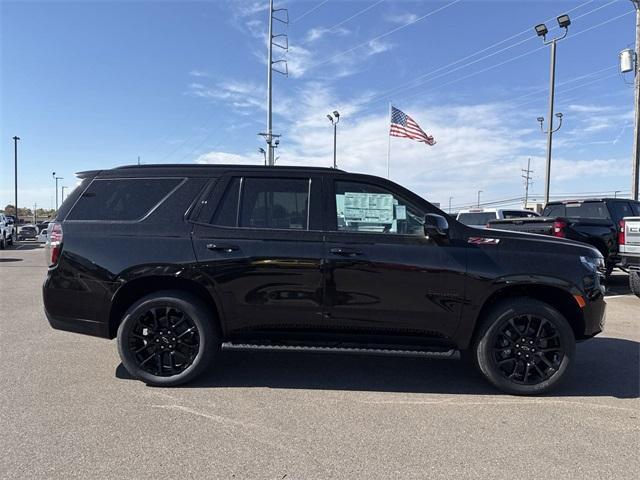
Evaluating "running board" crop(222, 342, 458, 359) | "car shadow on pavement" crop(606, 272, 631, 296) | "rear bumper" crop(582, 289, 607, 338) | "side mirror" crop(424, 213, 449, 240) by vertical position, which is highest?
"side mirror" crop(424, 213, 449, 240)

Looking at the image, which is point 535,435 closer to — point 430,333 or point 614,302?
point 430,333

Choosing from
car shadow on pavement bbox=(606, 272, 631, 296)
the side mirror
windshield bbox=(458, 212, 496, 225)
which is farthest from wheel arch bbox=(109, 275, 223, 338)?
windshield bbox=(458, 212, 496, 225)

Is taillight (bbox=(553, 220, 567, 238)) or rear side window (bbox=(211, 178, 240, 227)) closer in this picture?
rear side window (bbox=(211, 178, 240, 227))

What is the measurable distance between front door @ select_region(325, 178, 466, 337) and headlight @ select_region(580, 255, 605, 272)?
1.11m

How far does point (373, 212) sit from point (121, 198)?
2.41 meters

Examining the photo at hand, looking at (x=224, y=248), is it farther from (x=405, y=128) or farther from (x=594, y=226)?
(x=405, y=128)

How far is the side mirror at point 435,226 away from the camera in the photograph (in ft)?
13.7

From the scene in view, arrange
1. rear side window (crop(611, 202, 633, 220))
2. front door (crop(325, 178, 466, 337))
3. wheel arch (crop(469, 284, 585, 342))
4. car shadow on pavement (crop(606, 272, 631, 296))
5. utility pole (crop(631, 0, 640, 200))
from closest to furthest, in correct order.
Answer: front door (crop(325, 178, 466, 337)) → wheel arch (crop(469, 284, 585, 342)) → car shadow on pavement (crop(606, 272, 631, 296)) → rear side window (crop(611, 202, 633, 220)) → utility pole (crop(631, 0, 640, 200))

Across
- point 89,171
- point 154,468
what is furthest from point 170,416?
point 89,171

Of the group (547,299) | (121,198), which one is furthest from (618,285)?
(121,198)

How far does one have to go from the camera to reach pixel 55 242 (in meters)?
4.54

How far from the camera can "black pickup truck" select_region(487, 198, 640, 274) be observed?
9766 millimetres

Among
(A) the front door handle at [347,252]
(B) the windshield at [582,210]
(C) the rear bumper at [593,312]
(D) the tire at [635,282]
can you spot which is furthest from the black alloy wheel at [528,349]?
(B) the windshield at [582,210]

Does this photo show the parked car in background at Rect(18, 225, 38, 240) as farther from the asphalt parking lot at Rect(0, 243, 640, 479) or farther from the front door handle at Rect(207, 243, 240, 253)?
the front door handle at Rect(207, 243, 240, 253)
